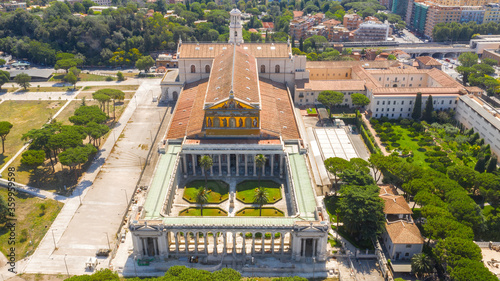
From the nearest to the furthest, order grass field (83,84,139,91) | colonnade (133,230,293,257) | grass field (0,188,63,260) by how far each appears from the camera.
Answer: colonnade (133,230,293,257) < grass field (0,188,63,260) < grass field (83,84,139,91)

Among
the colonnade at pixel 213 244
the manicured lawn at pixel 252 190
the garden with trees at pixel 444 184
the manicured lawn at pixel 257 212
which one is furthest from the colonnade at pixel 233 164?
the colonnade at pixel 213 244

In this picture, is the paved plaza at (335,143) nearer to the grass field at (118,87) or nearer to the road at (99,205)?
the road at (99,205)

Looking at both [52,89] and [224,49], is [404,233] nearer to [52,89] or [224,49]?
[224,49]

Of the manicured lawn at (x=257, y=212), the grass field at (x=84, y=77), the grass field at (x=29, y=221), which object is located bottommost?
the grass field at (x=29, y=221)

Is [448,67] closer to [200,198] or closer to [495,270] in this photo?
[495,270]

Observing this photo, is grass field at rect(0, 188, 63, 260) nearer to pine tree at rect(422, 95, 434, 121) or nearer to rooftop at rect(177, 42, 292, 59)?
rooftop at rect(177, 42, 292, 59)

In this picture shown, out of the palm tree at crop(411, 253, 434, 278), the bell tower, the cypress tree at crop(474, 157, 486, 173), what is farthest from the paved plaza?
the bell tower

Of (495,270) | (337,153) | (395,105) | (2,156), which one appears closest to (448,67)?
(395,105)
